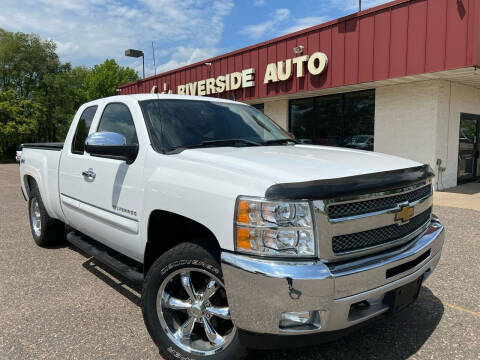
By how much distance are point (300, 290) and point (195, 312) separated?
2.83 feet

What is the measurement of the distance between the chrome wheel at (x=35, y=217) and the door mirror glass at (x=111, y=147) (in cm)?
292

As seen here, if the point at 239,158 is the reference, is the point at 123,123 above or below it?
above

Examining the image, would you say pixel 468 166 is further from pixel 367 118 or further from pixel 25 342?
pixel 25 342

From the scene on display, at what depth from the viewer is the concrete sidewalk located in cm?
828

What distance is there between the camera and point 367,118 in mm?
11625

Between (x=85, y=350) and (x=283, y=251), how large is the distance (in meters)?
1.74

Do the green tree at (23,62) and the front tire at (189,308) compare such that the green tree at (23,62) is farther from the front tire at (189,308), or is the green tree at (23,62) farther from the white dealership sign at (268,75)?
the front tire at (189,308)

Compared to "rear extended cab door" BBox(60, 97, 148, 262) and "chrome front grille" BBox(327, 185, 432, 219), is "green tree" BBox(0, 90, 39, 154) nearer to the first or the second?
"rear extended cab door" BBox(60, 97, 148, 262)

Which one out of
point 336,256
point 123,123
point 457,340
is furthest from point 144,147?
point 457,340

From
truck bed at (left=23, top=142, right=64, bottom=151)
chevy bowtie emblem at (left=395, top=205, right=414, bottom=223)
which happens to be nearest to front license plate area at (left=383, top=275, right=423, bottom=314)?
chevy bowtie emblem at (left=395, top=205, right=414, bottom=223)

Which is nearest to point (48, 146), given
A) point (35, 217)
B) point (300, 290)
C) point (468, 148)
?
point (35, 217)

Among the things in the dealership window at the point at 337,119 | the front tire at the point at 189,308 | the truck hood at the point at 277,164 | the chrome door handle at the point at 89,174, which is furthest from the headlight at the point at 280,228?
the dealership window at the point at 337,119

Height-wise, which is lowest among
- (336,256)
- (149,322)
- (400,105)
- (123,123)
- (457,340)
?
(457,340)

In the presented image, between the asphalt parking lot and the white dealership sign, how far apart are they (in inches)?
301
